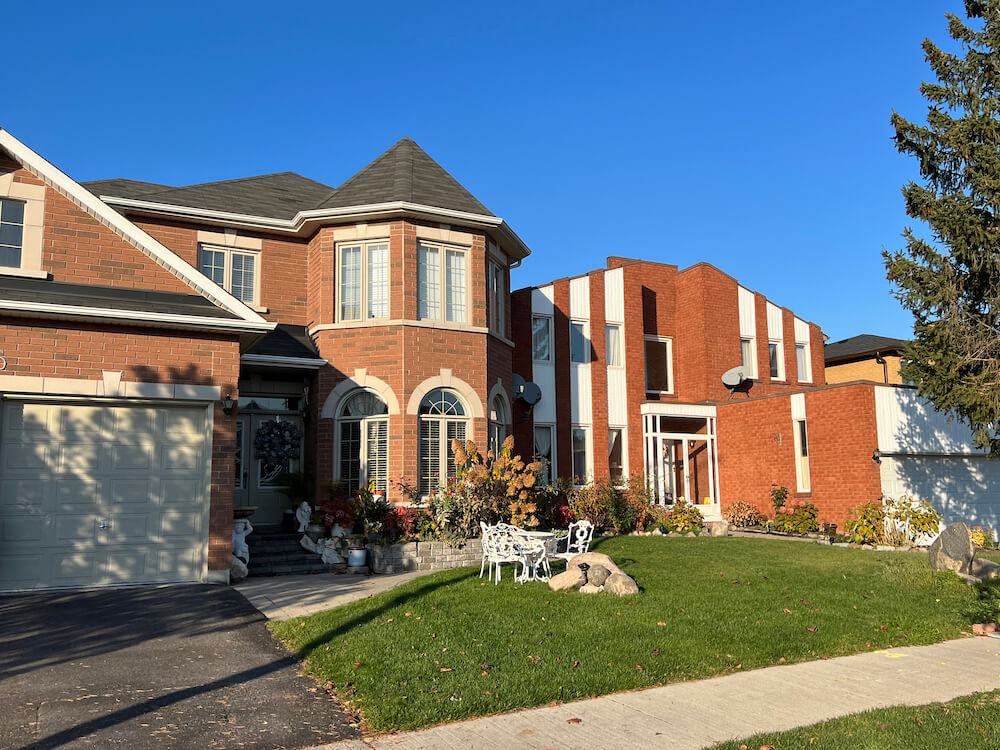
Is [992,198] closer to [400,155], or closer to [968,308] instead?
[968,308]

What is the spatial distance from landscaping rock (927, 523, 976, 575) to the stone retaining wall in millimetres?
7407

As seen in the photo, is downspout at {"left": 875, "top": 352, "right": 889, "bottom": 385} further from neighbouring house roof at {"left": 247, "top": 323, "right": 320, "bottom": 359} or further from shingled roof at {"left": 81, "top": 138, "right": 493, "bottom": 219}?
neighbouring house roof at {"left": 247, "top": 323, "right": 320, "bottom": 359}

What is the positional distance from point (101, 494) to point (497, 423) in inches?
320

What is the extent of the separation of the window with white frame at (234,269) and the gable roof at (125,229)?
4206 millimetres

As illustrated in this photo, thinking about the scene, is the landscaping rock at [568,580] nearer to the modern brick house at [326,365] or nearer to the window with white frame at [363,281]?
the modern brick house at [326,365]

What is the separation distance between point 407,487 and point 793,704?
9517mm

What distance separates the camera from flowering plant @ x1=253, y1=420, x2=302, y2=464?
618 inches

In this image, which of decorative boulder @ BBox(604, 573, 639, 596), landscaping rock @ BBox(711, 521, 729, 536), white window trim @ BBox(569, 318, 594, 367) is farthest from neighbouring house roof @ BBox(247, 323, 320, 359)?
landscaping rock @ BBox(711, 521, 729, 536)

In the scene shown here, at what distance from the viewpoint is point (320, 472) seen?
1534 cm

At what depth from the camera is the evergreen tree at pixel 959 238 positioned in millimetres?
15039

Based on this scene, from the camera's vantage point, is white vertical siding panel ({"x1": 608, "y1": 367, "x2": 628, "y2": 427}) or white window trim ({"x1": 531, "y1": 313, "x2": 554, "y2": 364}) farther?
white vertical siding panel ({"x1": 608, "y1": 367, "x2": 628, "y2": 427})

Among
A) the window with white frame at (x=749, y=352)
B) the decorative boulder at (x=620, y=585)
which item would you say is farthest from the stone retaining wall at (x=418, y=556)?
the window with white frame at (x=749, y=352)

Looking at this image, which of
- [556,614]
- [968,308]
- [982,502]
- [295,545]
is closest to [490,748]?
[556,614]

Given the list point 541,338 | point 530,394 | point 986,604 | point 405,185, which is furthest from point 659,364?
point 986,604
